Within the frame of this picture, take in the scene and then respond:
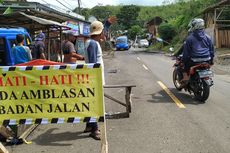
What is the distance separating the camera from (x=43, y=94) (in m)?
5.73

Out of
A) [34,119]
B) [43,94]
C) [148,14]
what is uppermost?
[148,14]

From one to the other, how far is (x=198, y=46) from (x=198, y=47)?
0.03m

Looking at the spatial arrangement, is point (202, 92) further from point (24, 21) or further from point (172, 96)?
point (24, 21)

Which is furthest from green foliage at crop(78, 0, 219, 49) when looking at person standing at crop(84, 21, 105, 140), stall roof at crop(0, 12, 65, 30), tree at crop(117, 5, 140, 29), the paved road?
person standing at crop(84, 21, 105, 140)

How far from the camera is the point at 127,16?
13662 centimetres

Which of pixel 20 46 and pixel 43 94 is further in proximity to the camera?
pixel 20 46

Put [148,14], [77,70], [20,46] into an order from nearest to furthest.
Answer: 1. [77,70]
2. [20,46]
3. [148,14]

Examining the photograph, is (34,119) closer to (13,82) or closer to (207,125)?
(13,82)

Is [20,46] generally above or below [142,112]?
above

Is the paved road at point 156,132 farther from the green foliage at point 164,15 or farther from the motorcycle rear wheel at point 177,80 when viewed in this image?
the green foliage at point 164,15

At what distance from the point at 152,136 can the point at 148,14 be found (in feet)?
481

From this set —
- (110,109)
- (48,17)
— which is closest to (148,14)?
(48,17)

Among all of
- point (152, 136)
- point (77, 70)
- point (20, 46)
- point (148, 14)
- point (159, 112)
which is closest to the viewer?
point (77, 70)

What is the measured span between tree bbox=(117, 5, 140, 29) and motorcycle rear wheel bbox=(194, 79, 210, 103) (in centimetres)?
12483
